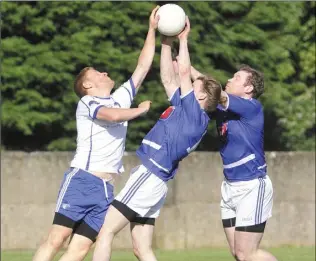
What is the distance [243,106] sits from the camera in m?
9.42

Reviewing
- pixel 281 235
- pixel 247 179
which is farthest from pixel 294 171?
pixel 247 179

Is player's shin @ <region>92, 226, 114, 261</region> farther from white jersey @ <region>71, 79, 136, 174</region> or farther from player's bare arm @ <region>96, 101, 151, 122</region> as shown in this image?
player's bare arm @ <region>96, 101, 151, 122</region>

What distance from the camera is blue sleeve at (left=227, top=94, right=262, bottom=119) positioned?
932 centimetres

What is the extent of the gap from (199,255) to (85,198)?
482cm

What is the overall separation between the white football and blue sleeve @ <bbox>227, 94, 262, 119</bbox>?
0.76 m

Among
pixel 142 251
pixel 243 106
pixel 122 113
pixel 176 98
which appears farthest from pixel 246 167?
pixel 122 113

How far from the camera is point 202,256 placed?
1362 cm

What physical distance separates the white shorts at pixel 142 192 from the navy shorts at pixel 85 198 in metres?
0.28

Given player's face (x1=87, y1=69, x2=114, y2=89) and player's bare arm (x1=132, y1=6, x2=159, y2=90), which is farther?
player's bare arm (x1=132, y1=6, x2=159, y2=90)

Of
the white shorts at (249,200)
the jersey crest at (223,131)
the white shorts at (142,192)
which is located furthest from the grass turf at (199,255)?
the white shorts at (142,192)

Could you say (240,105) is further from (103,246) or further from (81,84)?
(103,246)

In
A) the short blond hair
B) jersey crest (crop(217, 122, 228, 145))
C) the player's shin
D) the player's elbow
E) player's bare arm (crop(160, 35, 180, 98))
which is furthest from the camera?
jersey crest (crop(217, 122, 228, 145))

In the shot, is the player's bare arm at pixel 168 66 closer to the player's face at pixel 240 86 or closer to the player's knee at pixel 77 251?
the player's face at pixel 240 86

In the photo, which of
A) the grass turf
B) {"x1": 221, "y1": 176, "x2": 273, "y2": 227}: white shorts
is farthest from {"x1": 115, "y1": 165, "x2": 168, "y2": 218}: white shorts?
Answer: the grass turf
